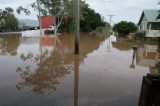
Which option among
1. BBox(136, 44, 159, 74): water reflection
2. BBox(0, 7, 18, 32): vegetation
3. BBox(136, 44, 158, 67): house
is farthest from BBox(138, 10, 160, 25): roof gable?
BBox(0, 7, 18, 32): vegetation

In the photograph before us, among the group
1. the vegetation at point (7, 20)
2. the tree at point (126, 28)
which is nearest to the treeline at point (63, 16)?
the vegetation at point (7, 20)

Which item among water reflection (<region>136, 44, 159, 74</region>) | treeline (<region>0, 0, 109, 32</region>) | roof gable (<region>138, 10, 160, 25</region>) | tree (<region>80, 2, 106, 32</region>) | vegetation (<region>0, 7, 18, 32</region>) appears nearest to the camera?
water reflection (<region>136, 44, 159, 74</region>)

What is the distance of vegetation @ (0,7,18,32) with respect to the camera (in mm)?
60272

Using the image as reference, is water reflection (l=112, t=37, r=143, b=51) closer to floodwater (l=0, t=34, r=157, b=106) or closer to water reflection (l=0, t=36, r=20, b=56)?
water reflection (l=0, t=36, r=20, b=56)

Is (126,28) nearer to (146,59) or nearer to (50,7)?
(50,7)

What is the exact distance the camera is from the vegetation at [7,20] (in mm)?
60272

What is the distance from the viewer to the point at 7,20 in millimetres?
60688

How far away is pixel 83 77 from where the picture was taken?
981 centimetres

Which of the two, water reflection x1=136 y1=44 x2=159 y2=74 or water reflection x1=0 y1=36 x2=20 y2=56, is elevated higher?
water reflection x1=0 y1=36 x2=20 y2=56

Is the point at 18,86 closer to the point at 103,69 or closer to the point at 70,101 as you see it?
the point at 70,101

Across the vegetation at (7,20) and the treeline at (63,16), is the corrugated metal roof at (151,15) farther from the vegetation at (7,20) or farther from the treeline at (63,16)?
the vegetation at (7,20)

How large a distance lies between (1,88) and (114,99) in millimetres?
3726

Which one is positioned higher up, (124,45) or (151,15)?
(151,15)

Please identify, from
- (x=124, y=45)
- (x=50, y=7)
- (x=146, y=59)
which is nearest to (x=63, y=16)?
(x=50, y=7)
